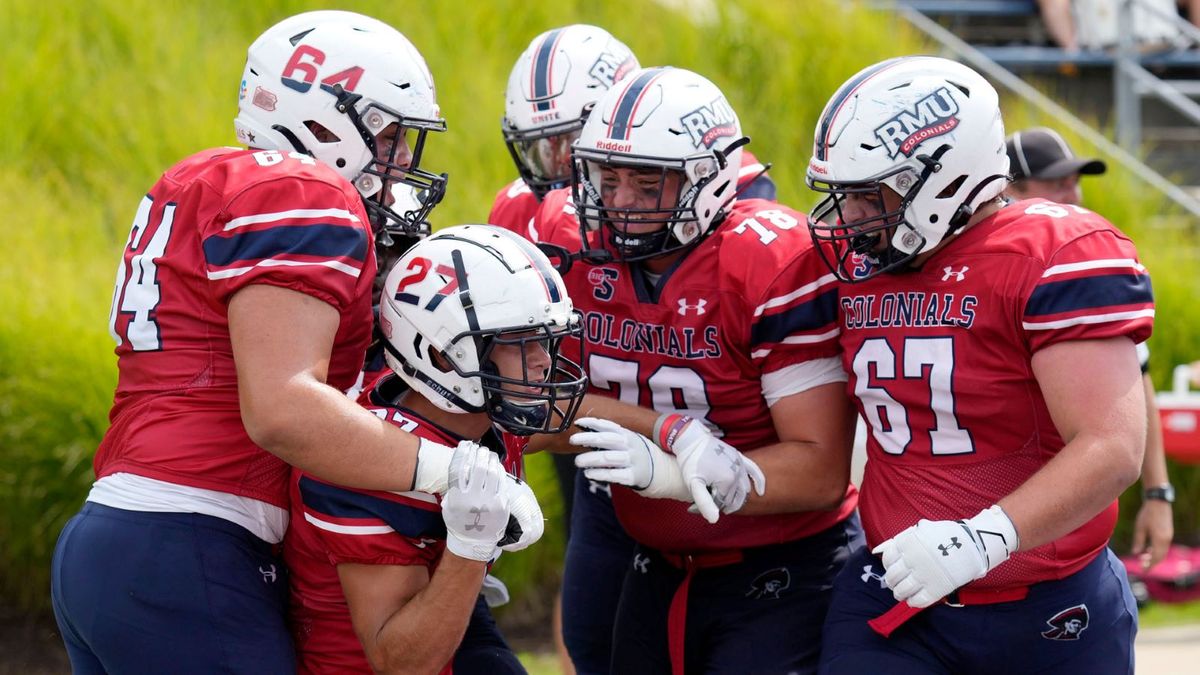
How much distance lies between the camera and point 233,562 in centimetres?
263

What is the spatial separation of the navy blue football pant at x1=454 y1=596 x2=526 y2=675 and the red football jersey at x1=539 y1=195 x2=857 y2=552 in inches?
18.3

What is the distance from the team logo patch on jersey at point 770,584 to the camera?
10.5ft

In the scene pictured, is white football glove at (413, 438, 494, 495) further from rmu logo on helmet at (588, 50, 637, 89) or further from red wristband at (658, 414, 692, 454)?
rmu logo on helmet at (588, 50, 637, 89)

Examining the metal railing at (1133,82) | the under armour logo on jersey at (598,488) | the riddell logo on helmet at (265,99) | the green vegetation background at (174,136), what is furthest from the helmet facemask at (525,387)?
the metal railing at (1133,82)

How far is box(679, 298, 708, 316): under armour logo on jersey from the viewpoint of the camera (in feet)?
10.5

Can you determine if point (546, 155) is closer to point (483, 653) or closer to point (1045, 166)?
point (1045, 166)

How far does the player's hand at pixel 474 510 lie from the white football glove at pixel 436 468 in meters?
0.01

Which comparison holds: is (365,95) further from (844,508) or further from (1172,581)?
(1172,581)

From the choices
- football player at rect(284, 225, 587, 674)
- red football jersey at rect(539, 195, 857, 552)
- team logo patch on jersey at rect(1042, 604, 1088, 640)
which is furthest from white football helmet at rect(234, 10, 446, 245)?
team logo patch on jersey at rect(1042, 604, 1088, 640)

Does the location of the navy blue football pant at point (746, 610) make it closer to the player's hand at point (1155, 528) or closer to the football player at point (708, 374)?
the football player at point (708, 374)

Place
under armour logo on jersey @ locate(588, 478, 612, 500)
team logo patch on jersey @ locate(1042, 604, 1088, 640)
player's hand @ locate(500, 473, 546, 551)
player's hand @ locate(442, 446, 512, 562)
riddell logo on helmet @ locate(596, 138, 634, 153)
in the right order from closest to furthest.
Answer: player's hand @ locate(442, 446, 512, 562)
player's hand @ locate(500, 473, 546, 551)
team logo patch on jersey @ locate(1042, 604, 1088, 640)
riddell logo on helmet @ locate(596, 138, 634, 153)
under armour logo on jersey @ locate(588, 478, 612, 500)

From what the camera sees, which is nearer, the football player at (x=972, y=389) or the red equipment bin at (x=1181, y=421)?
the football player at (x=972, y=389)

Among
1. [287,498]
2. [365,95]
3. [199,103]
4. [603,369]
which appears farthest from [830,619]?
[199,103]

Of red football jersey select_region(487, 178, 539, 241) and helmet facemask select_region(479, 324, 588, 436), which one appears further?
red football jersey select_region(487, 178, 539, 241)
